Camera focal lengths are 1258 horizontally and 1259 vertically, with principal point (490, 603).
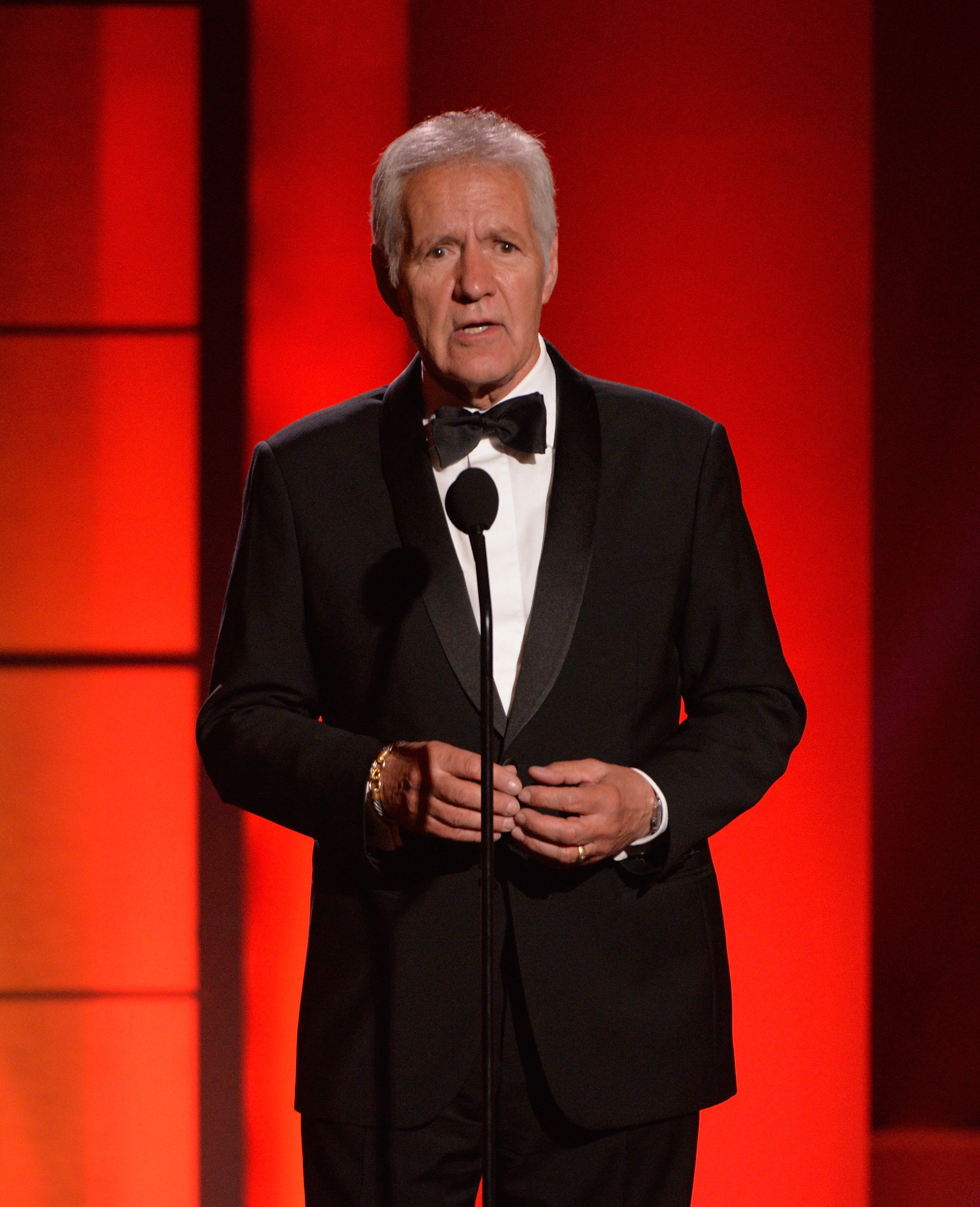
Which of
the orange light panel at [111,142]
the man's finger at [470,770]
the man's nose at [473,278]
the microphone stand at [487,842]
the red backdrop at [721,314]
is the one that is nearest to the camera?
the microphone stand at [487,842]

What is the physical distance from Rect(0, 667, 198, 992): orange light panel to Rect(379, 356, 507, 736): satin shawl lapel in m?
1.09

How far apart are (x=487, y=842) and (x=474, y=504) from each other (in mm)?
260

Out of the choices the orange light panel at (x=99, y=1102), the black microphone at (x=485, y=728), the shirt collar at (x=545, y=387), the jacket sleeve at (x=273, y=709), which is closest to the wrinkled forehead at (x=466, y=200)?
the shirt collar at (x=545, y=387)

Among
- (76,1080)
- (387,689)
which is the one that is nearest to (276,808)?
(387,689)

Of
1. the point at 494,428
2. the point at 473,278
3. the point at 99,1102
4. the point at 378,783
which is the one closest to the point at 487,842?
the point at 378,783

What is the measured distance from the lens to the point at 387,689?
1.30m

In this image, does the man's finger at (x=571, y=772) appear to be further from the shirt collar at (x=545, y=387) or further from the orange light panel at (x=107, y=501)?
the orange light panel at (x=107, y=501)

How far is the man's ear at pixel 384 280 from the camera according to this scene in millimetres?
1414

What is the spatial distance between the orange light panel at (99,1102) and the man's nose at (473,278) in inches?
61.4

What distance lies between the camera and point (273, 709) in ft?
4.33

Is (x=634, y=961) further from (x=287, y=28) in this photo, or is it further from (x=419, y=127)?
(x=287, y=28)

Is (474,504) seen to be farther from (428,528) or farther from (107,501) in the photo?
(107,501)

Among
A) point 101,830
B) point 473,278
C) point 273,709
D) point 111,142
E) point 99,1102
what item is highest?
point 111,142

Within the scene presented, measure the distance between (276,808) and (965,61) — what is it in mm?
1825
